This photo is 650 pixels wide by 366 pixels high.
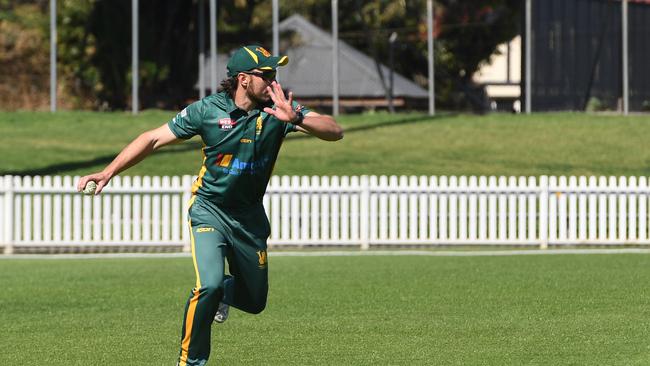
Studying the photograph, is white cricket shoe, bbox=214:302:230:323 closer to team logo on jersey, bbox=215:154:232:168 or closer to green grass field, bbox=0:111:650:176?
team logo on jersey, bbox=215:154:232:168

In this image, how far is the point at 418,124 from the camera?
30266 millimetres

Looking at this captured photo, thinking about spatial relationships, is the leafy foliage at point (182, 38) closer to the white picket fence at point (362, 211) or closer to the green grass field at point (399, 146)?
the green grass field at point (399, 146)

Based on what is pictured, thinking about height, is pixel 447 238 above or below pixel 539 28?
below

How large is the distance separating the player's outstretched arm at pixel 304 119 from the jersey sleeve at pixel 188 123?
486 mm

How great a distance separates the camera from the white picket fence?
57.4 ft

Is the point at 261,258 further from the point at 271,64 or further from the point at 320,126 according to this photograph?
the point at 271,64

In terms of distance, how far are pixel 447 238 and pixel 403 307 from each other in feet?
25.4

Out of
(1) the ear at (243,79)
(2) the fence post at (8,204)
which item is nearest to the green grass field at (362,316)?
(1) the ear at (243,79)

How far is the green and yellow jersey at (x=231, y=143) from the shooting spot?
22.1ft

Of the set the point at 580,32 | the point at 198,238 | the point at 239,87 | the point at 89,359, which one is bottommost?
the point at 89,359

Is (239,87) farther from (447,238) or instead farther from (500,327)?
(447,238)

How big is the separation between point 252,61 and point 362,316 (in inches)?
145

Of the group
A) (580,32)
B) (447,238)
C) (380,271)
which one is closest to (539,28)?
(580,32)

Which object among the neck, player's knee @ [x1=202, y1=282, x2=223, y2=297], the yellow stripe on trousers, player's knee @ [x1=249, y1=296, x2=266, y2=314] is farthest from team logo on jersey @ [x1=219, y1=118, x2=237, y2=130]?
player's knee @ [x1=249, y1=296, x2=266, y2=314]
